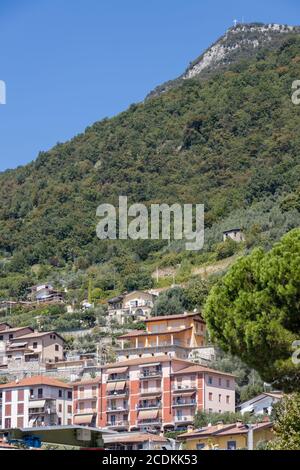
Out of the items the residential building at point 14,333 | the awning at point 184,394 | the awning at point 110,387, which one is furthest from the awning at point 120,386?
the residential building at point 14,333

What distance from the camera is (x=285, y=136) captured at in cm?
12412

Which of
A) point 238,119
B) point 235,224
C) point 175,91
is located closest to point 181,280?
point 235,224

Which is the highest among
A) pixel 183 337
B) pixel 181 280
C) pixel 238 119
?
pixel 238 119

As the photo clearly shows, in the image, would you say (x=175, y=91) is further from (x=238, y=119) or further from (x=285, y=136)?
(x=285, y=136)

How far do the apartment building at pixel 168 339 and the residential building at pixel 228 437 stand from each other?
24810 millimetres

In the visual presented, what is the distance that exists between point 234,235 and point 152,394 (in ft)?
118

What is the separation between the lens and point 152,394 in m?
65.3

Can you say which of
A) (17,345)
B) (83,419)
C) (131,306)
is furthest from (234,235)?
(83,419)

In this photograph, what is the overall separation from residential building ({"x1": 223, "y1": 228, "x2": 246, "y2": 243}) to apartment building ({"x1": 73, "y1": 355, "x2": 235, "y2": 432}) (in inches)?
1226

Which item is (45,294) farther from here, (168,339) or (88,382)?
(88,382)

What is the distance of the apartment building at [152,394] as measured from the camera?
2452 inches

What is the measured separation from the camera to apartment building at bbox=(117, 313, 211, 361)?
7338 cm

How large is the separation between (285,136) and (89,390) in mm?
62978

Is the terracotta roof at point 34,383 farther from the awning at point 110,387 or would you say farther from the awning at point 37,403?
the awning at point 110,387
